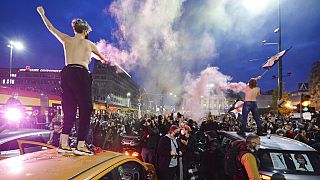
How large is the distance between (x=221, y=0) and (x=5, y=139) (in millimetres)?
14958

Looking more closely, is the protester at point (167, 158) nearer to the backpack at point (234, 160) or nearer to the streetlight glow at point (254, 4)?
the backpack at point (234, 160)

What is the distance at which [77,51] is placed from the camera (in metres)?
3.79

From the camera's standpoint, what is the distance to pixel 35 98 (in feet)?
82.7

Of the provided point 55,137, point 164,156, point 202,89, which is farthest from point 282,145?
point 202,89

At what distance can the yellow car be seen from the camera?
218 cm

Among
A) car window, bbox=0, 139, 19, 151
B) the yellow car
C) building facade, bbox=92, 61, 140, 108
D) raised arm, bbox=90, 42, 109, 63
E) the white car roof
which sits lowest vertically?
car window, bbox=0, 139, 19, 151

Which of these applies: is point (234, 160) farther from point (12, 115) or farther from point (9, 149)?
point (12, 115)

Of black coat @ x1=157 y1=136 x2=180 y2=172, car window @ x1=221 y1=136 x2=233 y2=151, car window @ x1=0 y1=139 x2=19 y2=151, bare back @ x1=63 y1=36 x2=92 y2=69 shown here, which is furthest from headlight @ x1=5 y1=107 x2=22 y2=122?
bare back @ x1=63 y1=36 x2=92 y2=69

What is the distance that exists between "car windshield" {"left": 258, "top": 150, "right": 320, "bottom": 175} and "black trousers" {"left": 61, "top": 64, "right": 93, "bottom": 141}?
3.39m

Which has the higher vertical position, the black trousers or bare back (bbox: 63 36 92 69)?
bare back (bbox: 63 36 92 69)

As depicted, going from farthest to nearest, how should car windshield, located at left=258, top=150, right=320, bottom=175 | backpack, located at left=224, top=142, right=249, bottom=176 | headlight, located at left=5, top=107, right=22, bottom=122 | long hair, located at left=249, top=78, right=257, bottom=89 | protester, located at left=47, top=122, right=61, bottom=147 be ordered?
headlight, located at left=5, top=107, right=22, bottom=122
long hair, located at left=249, top=78, right=257, bottom=89
protester, located at left=47, top=122, right=61, bottom=147
car windshield, located at left=258, top=150, right=320, bottom=175
backpack, located at left=224, top=142, right=249, bottom=176

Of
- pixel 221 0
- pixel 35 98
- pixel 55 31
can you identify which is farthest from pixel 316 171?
pixel 35 98

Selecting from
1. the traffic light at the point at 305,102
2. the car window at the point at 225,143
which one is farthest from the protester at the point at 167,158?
the traffic light at the point at 305,102

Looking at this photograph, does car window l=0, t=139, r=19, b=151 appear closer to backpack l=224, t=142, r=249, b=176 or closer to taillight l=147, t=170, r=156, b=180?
taillight l=147, t=170, r=156, b=180
